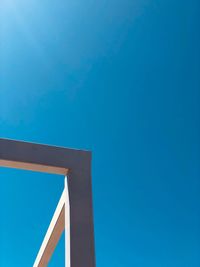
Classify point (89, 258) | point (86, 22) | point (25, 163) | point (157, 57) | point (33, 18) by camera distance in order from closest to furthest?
point (89, 258) < point (25, 163) < point (33, 18) < point (86, 22) < point (157, 57)

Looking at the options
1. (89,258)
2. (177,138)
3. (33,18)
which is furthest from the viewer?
(177,138)

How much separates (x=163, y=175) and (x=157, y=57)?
96.7 inches

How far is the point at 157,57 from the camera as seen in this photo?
5.55 metres

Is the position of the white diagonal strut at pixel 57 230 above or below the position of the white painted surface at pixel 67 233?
above

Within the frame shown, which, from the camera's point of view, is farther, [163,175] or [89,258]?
[163,175]

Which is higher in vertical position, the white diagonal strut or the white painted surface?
the white diagonal strut

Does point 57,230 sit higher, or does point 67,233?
point 57,230

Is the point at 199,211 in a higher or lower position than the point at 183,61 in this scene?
lower

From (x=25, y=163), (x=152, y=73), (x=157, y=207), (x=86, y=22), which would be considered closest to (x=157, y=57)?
(x=152, y=73)

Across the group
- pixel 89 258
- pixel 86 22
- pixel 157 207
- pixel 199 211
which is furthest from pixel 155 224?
pixel 89 258

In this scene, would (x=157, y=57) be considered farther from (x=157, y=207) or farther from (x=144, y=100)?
(x=157, y=207)

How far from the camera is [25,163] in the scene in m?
2.31

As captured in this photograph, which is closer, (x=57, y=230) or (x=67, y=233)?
(x=67, y=233)

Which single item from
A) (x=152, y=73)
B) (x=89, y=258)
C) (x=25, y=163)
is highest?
(x=152, y=73)
